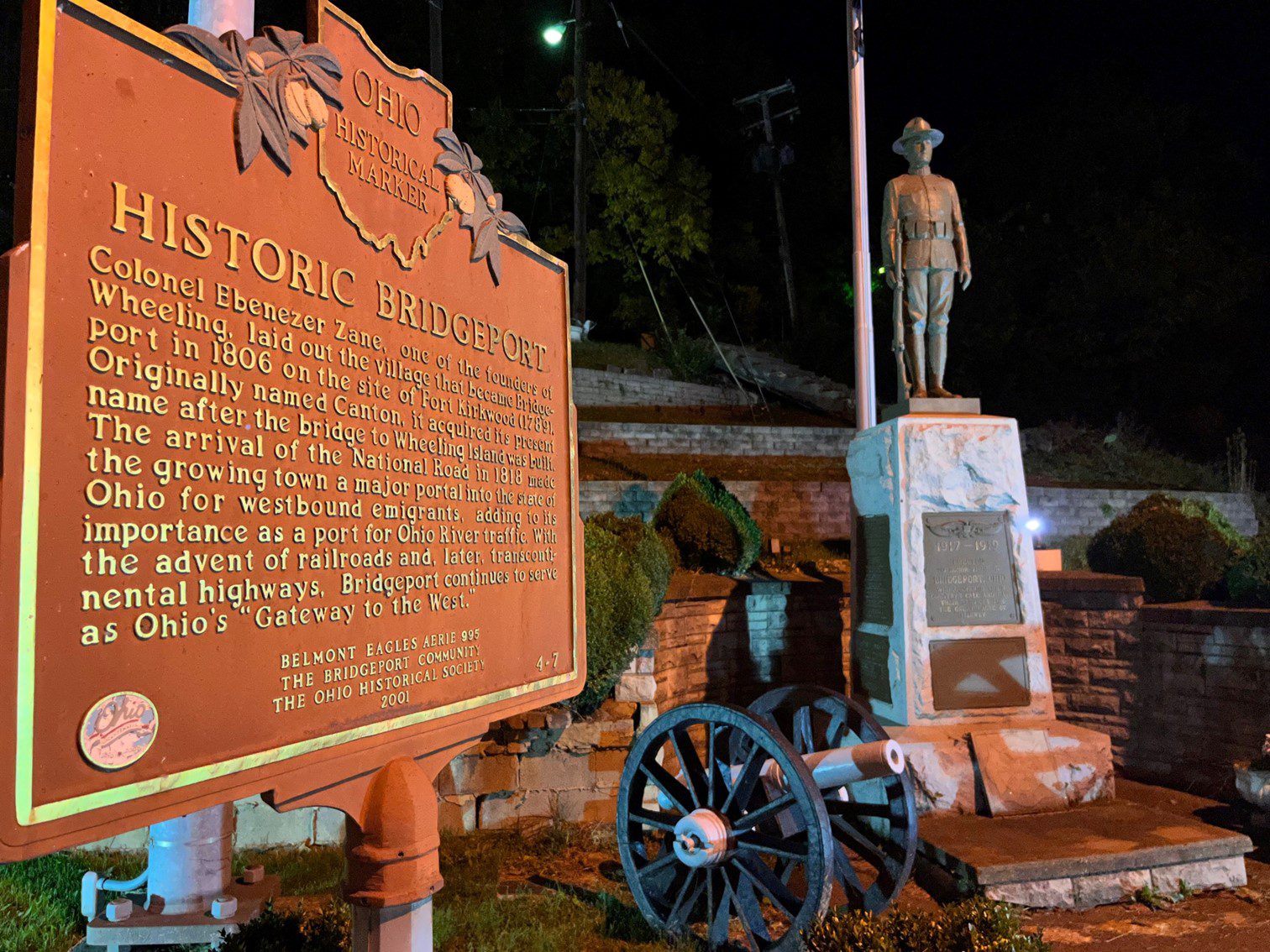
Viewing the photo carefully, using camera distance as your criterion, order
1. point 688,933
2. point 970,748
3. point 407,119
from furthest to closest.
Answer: point 970,748 < point 688,933 < point 407,119

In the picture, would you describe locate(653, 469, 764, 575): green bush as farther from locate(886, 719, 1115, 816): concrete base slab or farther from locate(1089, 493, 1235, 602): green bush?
locate(1089, 493, 1235, 602): green bush

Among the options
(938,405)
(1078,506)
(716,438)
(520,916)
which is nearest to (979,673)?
(938,405)

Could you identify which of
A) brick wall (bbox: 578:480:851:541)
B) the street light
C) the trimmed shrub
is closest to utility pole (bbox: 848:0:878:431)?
brick wall (bbox: 578:480:851:541)

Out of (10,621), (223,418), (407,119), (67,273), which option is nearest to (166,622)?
(10,621)

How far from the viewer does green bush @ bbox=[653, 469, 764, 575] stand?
9.23 meters

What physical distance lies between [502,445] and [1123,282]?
817 inches

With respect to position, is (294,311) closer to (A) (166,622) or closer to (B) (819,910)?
(A) (166,622)

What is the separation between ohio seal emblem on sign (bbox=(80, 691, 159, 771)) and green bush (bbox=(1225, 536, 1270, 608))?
935cm

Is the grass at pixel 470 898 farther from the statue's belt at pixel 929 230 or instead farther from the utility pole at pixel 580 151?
the utility pole at pixel 580 151

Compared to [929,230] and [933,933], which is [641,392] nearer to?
[929,230]

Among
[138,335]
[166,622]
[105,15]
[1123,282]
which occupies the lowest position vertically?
[166,622]

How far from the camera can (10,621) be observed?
1.55 meters

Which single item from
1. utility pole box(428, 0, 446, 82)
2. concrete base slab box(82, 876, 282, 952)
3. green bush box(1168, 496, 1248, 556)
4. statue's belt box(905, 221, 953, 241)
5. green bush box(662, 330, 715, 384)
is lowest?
concrete base slab box(82, 876, 282, 952)

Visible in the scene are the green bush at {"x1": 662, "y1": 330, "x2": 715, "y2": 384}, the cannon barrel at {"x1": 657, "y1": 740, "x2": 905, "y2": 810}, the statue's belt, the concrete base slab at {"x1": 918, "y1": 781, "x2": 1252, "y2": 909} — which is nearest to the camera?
the cannon barrel at {"x1": 657, "y1": 740, "x2": 905, "y2": 810}
